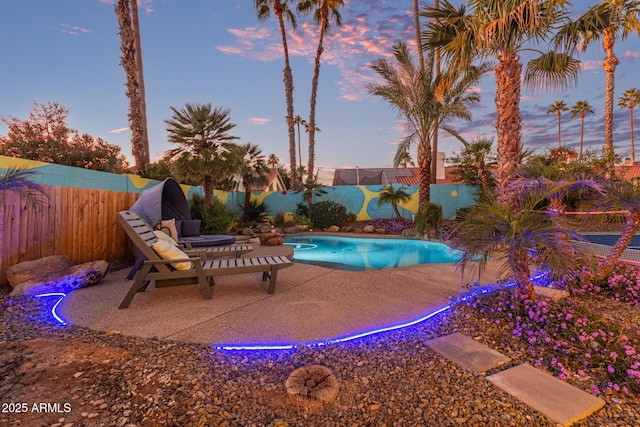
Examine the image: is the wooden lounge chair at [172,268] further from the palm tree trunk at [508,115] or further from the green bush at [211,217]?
the palm tree trunk at [508,115]

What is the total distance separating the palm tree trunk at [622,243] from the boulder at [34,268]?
7.14 metres

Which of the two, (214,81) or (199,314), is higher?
(214,81)

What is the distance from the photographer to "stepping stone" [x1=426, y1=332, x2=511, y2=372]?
214cm

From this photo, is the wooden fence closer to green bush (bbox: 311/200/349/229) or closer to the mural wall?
the mural wall

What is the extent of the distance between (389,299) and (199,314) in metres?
2.10

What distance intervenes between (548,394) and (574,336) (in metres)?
0.99

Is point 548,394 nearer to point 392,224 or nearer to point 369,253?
point 369,253

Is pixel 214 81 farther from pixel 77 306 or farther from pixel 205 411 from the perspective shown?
pixel 205 411

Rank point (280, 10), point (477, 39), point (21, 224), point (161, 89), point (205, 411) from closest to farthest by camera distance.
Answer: point (205, 411) < point (21, 224) < point (477, 39) < point (161, 89) < point (280, 10)

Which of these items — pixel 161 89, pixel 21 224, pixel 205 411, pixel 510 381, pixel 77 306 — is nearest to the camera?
pixel 205 411

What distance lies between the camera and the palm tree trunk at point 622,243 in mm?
3412

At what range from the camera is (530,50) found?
6496 millimetres

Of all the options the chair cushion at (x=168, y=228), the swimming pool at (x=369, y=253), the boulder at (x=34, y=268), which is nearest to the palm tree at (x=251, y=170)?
the swimming pool at (x=369, y=253)

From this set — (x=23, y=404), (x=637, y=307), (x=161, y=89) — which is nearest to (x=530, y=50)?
(x=637, y=307)
